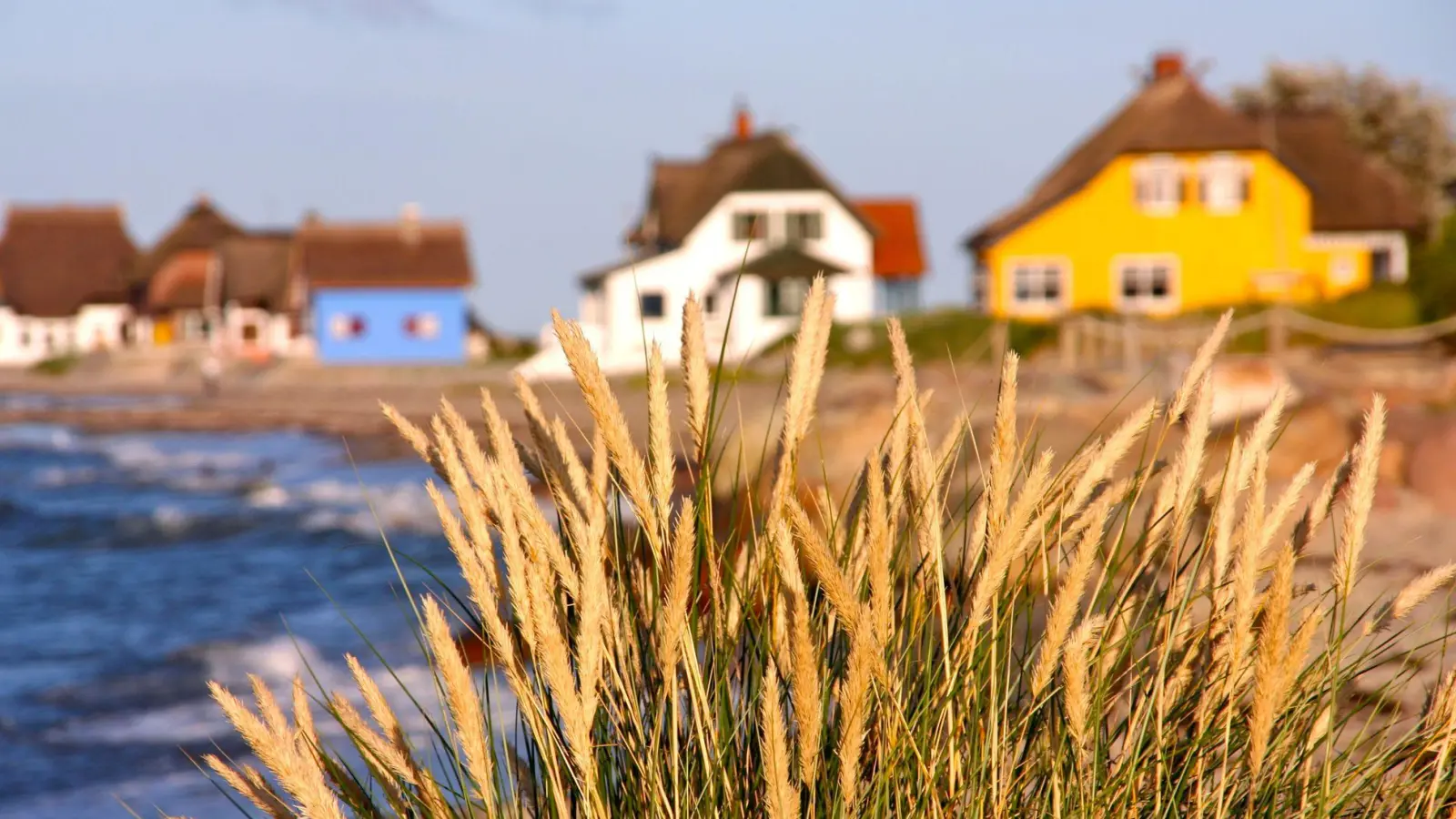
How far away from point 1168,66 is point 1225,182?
4171 mm

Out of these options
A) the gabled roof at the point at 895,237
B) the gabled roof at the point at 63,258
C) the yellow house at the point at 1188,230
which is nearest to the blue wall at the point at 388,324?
the gabled roof at the point at 895,237

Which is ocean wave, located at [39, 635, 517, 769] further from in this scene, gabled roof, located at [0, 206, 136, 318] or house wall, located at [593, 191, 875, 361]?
gabled roof, located at [0, 206, 136, 318]

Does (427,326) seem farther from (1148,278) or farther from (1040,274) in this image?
(1148,278)

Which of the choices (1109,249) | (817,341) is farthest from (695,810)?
Answer: (1109,249)

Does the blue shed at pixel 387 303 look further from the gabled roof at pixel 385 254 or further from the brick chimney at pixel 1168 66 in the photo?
the brick chimney at pixel 1168 66

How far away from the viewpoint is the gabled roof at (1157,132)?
134 feet

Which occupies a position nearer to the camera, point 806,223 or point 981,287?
point 981,287

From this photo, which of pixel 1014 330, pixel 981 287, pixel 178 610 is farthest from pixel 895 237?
pixel 178 610

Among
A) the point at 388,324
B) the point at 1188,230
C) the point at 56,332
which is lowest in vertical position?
the point at 388,324

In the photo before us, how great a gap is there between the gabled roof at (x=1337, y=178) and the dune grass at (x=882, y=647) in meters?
41.0

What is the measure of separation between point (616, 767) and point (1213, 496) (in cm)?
109

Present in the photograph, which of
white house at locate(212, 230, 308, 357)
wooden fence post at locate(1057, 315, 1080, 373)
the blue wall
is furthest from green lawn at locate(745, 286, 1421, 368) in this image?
white house at locate(212, 230, 308, 357)

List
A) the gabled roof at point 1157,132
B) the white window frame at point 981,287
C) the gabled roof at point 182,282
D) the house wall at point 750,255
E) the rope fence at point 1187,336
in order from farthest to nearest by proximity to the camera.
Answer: the gabled roof at point 182,282, the house wall at point 750,255, the white window frame at point 981,287, the gabled roof at point 1157,132, the rope fence at point 1187,336

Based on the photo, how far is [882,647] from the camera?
198 centimetres
